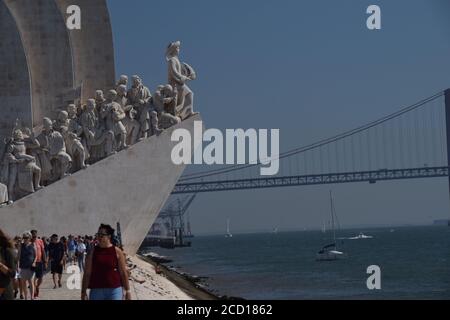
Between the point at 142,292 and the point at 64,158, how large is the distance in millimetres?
3835

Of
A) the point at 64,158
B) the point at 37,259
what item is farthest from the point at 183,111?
the point at 37,259

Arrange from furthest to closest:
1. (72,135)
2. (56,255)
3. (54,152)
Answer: (72,135) < (54,152) < (56,255)

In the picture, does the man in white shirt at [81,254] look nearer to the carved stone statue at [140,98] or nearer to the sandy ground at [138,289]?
the sandy ground at [138,289]

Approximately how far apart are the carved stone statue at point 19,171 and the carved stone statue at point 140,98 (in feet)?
6.34

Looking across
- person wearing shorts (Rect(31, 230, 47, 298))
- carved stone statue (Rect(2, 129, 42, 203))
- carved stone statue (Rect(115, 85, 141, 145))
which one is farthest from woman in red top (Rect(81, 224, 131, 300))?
carved stone statue (Rect(115, 85, 141, 145))

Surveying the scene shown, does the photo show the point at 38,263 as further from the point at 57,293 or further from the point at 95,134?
the point at 95,134

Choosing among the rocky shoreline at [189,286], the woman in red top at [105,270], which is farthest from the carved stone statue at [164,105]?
the woman in red top at [105,270]

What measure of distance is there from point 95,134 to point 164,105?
52.4 inches

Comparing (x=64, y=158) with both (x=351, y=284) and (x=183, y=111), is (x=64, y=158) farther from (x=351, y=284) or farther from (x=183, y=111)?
(x=351, y=284)

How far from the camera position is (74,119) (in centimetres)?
1795

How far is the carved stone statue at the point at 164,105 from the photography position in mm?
18062

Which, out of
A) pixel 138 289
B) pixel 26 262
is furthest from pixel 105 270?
pixel 138 289

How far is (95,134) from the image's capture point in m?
17.8

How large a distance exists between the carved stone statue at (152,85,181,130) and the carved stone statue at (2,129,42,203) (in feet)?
7.43
